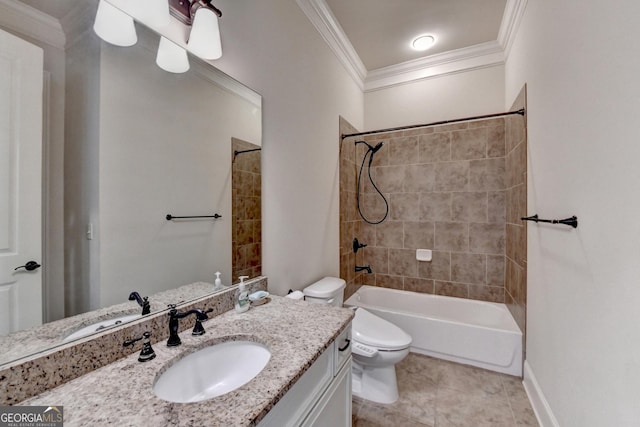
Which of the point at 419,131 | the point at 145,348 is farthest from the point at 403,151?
the point at 145,348

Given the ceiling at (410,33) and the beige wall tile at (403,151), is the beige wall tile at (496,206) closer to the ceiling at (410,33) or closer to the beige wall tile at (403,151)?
the beige wall tile at (403,151)

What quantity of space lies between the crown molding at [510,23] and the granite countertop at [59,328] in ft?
9.49

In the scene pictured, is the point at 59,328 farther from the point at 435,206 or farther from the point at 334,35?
the point at 435,206

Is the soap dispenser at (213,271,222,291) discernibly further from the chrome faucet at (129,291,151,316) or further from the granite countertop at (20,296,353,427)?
the chrome faucet at (129,291,151,316)

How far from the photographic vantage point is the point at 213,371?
0.94m

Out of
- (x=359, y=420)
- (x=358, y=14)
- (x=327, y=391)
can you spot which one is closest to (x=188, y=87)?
(x=327, y=391)

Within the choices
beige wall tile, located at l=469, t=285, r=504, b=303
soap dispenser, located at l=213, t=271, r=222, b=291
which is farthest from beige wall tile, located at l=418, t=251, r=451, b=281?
soap dispenser, located at l=213, t=271, r=222, b=291

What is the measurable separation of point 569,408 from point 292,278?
5.02ft

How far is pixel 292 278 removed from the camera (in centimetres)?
181

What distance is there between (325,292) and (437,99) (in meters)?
2.45

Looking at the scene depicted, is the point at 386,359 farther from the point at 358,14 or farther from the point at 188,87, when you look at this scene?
the point at 358,14

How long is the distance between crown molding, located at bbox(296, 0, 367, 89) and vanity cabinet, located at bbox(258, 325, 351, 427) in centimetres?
220

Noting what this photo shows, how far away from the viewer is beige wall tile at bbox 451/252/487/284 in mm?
2637

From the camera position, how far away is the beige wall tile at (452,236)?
269 cm
